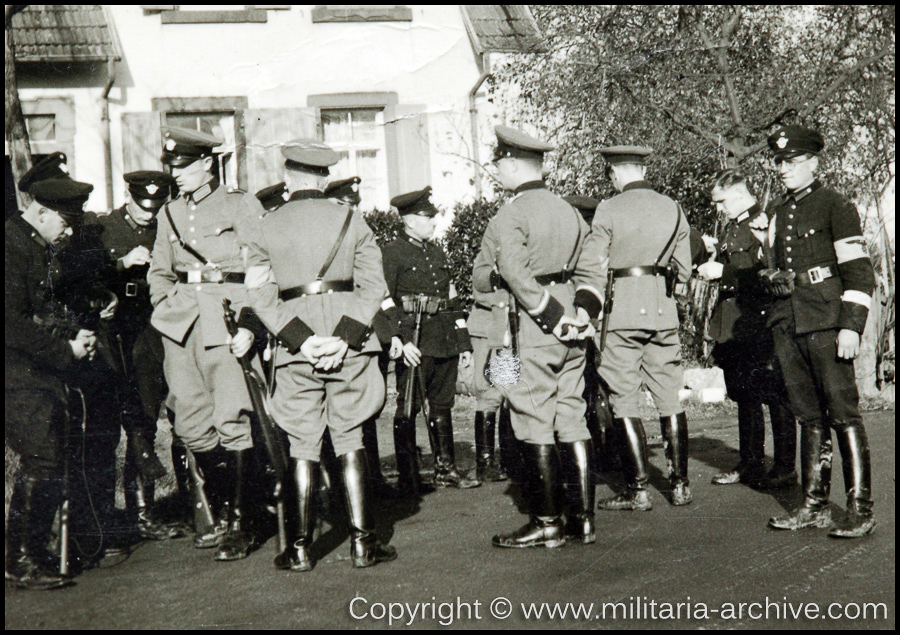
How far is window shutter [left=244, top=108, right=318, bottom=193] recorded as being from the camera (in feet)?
39.0

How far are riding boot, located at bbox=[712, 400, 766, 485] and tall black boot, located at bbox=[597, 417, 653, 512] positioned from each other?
96 centimetres

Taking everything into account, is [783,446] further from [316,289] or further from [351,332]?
[316,289]

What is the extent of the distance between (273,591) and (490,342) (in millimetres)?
1792

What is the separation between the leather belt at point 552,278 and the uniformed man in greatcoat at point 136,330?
8.11ft

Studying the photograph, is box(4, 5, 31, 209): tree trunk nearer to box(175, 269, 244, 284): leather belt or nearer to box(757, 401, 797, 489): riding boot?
box(175, 269, 244, 284): leather belt

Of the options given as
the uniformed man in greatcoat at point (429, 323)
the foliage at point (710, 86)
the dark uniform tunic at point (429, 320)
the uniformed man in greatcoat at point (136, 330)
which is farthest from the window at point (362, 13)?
the uniformed man in greatcoat at point (136, 330)

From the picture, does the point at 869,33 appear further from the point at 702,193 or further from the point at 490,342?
the point at 490,342

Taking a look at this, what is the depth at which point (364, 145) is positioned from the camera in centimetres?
1260

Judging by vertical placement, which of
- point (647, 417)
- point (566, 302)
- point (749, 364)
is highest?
point (566, 302)

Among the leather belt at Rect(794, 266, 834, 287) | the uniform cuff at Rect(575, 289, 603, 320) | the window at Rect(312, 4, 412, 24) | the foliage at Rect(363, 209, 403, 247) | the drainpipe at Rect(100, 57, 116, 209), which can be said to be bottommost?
the uniform cuff at Rect(575, 289, 603, 320)

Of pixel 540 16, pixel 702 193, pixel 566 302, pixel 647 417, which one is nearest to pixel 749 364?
pixel 566 302

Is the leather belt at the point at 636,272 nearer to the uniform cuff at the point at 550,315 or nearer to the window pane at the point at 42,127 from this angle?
the uniform cuff at the point at 550,315

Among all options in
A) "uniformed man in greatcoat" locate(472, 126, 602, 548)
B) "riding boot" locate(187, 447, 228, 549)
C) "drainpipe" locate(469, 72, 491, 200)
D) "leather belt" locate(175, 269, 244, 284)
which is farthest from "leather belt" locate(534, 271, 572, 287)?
"drainpipe" locate(469, 72, 491, 200)

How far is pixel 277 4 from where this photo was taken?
37.3 feet
